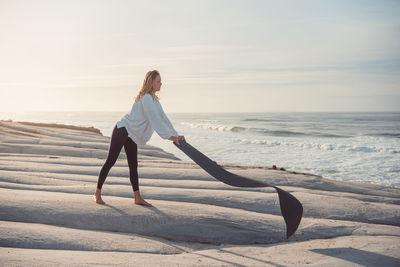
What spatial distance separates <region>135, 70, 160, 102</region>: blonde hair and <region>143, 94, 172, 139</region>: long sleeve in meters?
0.11

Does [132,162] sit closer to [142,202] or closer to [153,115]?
[142,202]

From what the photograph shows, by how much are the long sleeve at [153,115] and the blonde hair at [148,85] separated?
0.11 meters

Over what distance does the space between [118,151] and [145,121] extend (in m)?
0.54

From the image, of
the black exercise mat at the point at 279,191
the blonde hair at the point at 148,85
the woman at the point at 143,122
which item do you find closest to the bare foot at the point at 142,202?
the woman at the point at 143,122

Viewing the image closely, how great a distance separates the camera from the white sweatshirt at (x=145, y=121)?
13.0ft

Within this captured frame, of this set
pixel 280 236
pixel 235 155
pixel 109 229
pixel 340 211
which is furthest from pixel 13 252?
pixel 235 155

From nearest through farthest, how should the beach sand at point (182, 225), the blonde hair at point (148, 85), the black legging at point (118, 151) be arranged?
the beach sand at point (182, 225) < the blonde hair at point (148, 85) < the black legging at point (118, 151)

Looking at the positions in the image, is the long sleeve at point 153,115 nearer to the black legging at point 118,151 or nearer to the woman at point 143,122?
the woman at point 143,122

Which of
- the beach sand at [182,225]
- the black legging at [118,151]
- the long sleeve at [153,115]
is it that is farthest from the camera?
the black legging at [118,151]

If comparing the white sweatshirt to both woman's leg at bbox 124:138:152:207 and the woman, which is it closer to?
the woman

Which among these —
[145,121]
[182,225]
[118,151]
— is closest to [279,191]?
[182,225]

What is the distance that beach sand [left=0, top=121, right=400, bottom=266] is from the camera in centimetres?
302

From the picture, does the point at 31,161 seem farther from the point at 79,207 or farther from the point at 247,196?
the point at 247,196

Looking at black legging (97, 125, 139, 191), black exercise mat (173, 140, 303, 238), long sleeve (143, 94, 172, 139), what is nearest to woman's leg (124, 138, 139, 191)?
black legging (97, 125, 139, 191)
